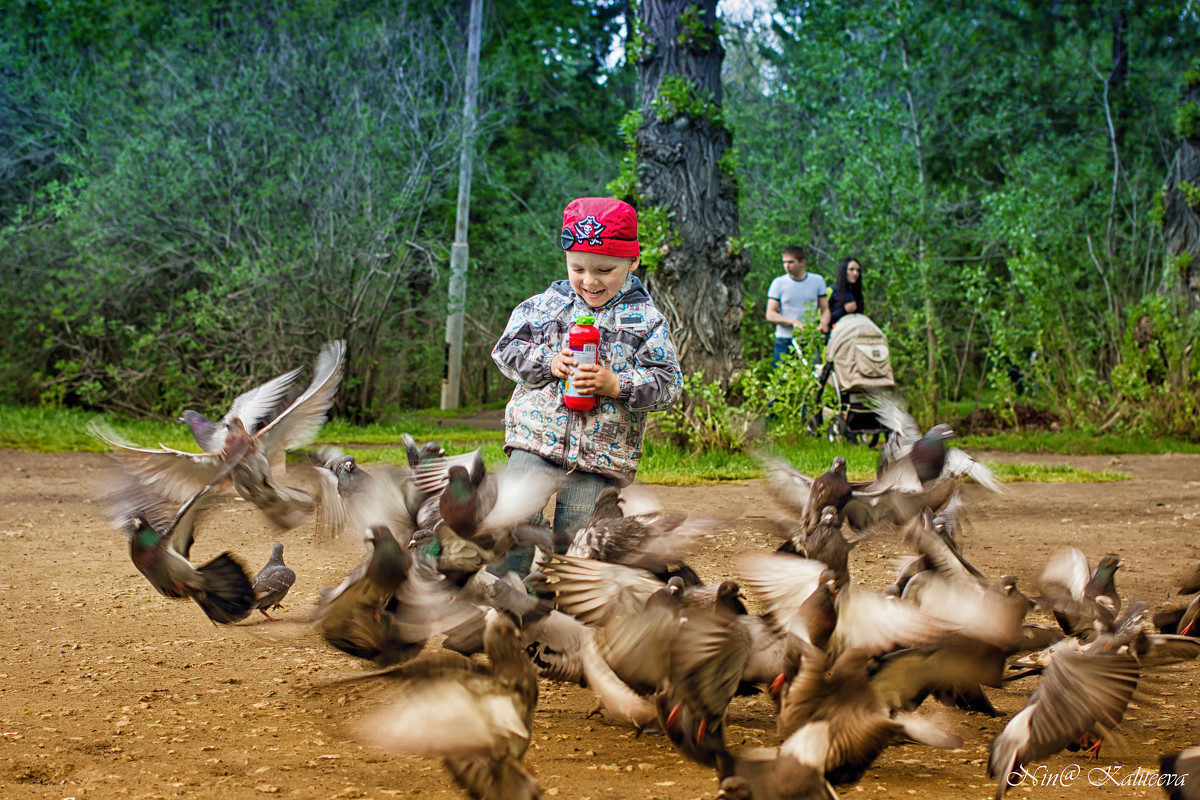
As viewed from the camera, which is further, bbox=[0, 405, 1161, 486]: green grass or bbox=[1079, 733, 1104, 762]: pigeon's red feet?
bbox=[0, 405, 1161, 486]: green grass

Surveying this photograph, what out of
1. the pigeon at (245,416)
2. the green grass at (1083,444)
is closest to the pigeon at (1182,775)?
the pigeon at (245,416)

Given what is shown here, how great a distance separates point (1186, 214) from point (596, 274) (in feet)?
32.6

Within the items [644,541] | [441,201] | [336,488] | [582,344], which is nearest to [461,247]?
[441,201]

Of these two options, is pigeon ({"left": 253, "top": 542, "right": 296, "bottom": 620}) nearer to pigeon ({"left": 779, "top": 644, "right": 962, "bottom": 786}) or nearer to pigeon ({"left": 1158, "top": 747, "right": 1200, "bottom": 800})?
pigeon ({"left": 779, "top": 644, "right": 962, "bottom": 786})

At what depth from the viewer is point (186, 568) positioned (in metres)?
3.16

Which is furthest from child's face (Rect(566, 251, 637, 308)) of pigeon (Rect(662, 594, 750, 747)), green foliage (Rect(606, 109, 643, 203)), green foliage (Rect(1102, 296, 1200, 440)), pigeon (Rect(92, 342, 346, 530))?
green foliage (Rect(1102, 296, 1200, 440))

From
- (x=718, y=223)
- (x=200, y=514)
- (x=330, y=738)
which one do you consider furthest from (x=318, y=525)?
(x=718, y=223)

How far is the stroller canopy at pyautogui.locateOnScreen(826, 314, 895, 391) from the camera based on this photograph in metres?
9.33

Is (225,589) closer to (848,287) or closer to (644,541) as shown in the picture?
(644,541)

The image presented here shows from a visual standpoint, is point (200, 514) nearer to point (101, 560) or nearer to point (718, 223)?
point (101, 560)

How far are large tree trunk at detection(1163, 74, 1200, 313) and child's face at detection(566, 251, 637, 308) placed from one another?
9.37 meters

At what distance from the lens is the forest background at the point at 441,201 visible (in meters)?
10.8

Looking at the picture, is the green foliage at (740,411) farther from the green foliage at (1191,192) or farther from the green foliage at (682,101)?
the green foliage at (1191,192)

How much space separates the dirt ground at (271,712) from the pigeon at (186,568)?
29 cm
